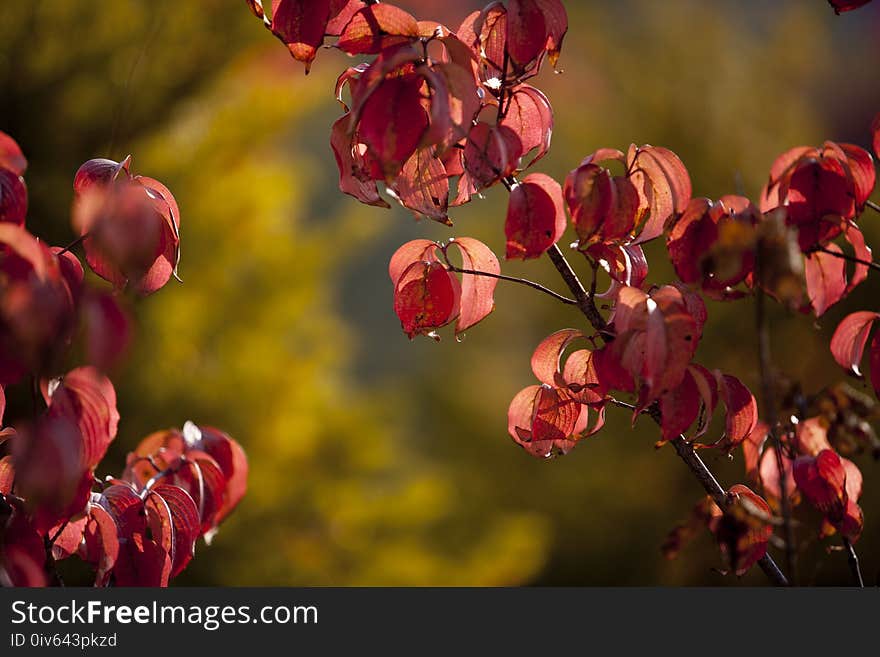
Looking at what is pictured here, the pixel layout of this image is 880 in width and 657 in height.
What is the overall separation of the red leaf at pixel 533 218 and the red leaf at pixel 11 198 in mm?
249

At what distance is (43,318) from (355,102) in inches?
7.5

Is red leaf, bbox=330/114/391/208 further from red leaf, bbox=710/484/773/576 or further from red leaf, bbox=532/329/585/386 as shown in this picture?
red leaf, bbox=710/484/773/576

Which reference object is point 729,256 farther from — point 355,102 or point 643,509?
point 643,509

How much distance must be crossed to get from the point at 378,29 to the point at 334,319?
69.3 inches

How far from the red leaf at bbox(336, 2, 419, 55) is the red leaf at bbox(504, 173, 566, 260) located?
11 cm

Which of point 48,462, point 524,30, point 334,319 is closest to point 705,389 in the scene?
point 524,30

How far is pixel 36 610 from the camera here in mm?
439

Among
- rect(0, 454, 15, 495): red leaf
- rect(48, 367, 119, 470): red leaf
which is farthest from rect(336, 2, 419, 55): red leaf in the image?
rect(0, 454, 15, 495): red leaf

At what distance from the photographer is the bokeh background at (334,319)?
154 centimetres

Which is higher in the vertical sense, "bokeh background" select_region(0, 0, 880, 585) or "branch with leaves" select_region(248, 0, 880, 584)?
"branch with leaves" select_region(248, 0, 880, 584)

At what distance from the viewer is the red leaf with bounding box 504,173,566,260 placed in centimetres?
48

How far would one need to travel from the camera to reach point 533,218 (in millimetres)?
486

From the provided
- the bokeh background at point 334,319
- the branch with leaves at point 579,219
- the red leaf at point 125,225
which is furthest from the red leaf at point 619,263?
the bokeh background at point 334,319

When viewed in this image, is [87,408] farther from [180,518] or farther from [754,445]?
[754,445]
